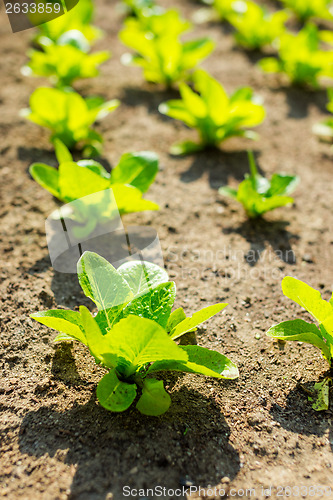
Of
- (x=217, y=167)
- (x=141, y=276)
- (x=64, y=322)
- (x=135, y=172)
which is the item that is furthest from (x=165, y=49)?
(x=64, y=322)

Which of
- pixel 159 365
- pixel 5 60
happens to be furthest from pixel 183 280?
pixel 5 60

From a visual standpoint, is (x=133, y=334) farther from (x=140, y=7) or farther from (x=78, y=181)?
(x=140, y=7)

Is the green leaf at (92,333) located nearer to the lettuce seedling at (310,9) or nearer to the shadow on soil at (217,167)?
the shadow on soil at (217,167)

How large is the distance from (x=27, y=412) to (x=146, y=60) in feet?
8.87

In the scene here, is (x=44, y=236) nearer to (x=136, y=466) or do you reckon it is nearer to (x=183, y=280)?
(x=183, y=280)

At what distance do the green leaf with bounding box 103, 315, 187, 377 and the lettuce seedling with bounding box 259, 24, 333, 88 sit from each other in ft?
8.96

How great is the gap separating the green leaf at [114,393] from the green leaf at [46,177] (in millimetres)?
926

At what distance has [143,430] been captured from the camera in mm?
1315

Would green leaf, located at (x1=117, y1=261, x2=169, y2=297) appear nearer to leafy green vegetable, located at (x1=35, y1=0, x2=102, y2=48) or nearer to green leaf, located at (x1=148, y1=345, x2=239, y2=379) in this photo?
green leaf, located at (x1=148, y1=345, x2=239, y2=379)

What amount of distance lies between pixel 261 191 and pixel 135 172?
64cm

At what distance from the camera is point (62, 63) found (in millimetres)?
2828

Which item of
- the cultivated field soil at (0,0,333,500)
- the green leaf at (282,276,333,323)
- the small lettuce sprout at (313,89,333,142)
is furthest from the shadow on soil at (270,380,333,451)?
the small lettuce sprout at (313,89,333,142)

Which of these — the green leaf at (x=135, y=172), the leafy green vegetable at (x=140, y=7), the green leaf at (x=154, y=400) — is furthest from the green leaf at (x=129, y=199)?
the leafy green vegetable at (x=140, y=7)

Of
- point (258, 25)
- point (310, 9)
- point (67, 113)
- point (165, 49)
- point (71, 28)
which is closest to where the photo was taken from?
point (67, 113)
